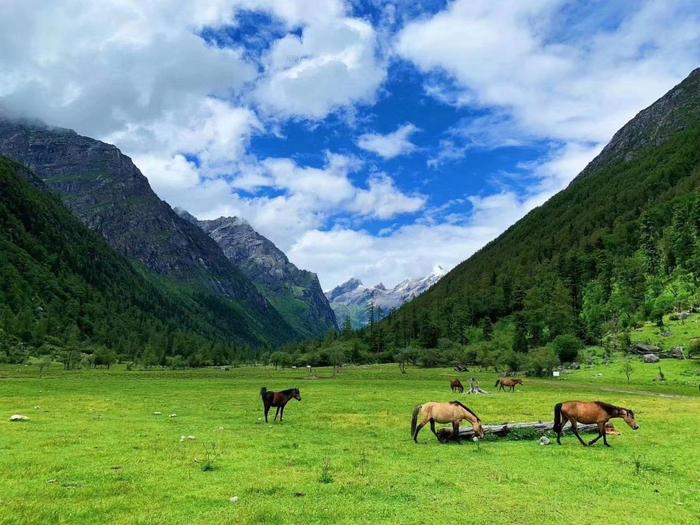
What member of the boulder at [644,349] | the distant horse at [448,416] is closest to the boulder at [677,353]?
the boulder at [644,349]

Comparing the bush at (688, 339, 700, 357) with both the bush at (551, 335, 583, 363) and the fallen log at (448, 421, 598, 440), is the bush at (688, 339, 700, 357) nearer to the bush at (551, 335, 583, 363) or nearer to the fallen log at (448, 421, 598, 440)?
the bush at (551, 335, 583, 363)

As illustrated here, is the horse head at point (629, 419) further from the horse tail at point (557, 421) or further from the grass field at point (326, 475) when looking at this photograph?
the horse tail at point (557, 421)

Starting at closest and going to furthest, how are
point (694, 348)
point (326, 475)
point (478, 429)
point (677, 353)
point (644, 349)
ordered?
point (326, 475), point (478, 429), point (694, 348), point (677, 353), point (644, 349)

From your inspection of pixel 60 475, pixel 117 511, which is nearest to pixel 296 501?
pixel 117 511

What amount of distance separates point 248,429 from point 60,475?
15272 mm

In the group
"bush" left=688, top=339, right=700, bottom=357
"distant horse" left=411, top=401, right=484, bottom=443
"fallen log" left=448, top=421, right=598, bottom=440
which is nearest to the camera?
"distant horse" left=411, top=401, right=484, bottom=443

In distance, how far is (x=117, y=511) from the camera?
14.6 meters

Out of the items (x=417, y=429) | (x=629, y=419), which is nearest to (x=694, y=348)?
(x=629, y=419)

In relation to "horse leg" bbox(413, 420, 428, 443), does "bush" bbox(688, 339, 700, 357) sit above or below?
above

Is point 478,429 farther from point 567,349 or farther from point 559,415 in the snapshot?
point 567,349

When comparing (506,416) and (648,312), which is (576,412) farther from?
(648,312)

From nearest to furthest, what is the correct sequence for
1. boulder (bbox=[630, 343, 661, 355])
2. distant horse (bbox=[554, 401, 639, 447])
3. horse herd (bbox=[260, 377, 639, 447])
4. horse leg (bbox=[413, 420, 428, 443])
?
distant horse (bbox=[554, 401, 639, 447]) → horse herd (bbox=[260, 377, 639, 447]) → horse leg (bbox=[413, 420, 428, 443]) → boulder (bbox=[630, 343, 661, 355])

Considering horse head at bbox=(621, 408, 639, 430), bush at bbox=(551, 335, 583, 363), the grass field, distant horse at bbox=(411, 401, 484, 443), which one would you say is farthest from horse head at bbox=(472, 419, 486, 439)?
bush at bbox=(551, 335, 583, 363)

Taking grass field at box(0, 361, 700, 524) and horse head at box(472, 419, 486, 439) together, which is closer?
grass field at box(0, 361, 700, 524)
